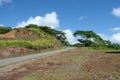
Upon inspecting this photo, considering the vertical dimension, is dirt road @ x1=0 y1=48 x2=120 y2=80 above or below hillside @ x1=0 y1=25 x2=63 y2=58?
below

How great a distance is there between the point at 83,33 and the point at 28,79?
93898 millimetres

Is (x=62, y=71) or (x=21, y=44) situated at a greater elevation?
(x=21, y=44)

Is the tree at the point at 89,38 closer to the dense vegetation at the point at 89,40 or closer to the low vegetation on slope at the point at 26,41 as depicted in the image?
the dense vegetation at the point at 89,40

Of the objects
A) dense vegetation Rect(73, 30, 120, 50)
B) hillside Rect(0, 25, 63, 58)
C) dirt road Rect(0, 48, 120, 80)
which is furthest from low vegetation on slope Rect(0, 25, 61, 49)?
dense vegetation Rect(73, 30, 120, 50)

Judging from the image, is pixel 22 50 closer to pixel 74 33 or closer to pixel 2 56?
pixel 2 56

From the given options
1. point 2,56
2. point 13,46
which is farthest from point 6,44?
point 2,56

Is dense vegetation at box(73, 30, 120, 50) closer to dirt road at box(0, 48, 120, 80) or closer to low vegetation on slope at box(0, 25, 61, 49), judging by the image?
low vegetation on slope at box(0, 25, 61, 49)

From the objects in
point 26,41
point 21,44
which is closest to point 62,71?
point 21,44

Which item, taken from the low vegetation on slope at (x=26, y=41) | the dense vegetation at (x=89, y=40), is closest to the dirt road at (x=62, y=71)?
the low vegetation on slope at (x=26, y=41)

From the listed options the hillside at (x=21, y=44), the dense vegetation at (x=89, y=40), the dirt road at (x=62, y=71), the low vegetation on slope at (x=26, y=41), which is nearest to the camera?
the dirt road at (x=62, y=71)

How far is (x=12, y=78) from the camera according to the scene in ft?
59.5

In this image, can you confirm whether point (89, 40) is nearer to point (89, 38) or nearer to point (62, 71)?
point (89, 38)

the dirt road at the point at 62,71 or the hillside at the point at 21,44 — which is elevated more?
the hillside at the point at 21,44

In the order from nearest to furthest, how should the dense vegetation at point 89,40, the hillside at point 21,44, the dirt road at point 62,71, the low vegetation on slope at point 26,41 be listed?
the dirt road at point 62,71, the hillside at point 21,44, the low vegetation on slope at point 26,41, the dense vegetation at point 89,40
